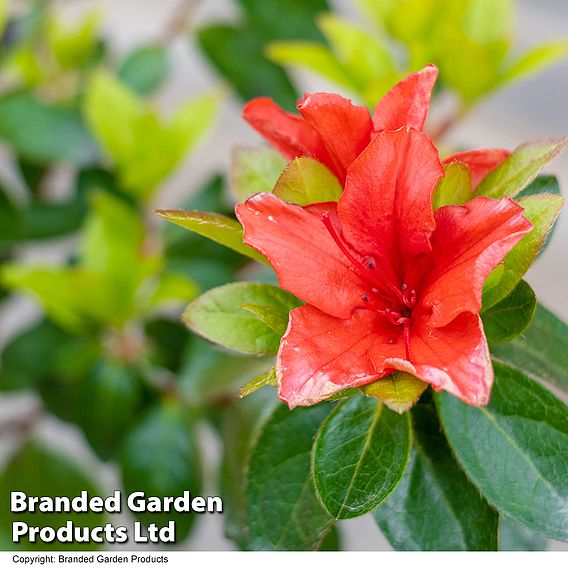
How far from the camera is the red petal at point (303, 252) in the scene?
507mm

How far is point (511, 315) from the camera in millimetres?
566

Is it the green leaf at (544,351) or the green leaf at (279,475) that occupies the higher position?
the green leaf at (544,351)

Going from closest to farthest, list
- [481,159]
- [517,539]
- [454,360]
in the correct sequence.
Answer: [454,360] < [481,159] < [517,539]

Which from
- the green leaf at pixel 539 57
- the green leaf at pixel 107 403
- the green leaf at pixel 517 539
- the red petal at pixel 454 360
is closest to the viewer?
the red petal at pixel 454 360

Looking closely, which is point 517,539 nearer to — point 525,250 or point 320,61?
point 525,250

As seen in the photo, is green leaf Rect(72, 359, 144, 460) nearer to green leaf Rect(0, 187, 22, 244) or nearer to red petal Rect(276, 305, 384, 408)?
green leaf Rect(0, 187, 22, 244)

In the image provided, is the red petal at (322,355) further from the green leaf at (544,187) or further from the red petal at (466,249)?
the green leaf at (544,187)

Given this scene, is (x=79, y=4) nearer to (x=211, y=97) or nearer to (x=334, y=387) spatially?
(x=211, y=97)

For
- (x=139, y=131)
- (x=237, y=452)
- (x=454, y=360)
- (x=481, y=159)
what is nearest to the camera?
(x=454, y=360)

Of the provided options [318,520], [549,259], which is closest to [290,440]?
[318,520]

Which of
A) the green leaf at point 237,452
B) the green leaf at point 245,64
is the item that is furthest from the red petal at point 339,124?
the green leaf at point 245,64

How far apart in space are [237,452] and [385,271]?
1.13 ft

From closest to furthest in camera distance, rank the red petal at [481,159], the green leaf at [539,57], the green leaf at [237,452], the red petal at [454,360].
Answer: the red petal at [454,360] < the red petal at [481,159] < the green leaf at [237,452] < the green leaf at [539,57]

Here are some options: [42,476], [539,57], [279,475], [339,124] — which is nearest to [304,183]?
[339,124]
